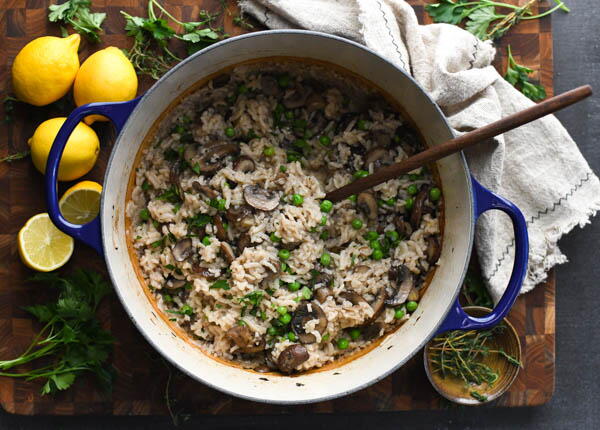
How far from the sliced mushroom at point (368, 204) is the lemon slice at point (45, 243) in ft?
5.84

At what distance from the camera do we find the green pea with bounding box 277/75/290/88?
362 cm

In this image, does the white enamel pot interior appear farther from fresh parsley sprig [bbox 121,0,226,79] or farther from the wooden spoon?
fresh parsley sprig [bbox 121,0,226,79]

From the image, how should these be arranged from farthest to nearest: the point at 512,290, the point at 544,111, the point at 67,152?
the point at 67,152 < the point at 512,290 < the point at 544,111

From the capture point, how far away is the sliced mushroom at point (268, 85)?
3611 mm

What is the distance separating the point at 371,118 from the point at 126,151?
4.80 feet

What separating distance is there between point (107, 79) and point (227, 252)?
1211 mm

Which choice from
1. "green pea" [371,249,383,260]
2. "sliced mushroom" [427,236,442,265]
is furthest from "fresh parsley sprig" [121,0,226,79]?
"sliced mushroom" [427,236,442,265]

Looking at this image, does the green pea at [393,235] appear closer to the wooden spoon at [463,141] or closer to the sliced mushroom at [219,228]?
the wooden spoon at [463,141]

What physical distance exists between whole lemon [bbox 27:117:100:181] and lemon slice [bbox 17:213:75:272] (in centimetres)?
32

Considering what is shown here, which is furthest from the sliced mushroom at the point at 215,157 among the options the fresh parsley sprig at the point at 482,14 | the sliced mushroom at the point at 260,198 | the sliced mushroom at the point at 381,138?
the fresh parsley sprig at the point at 482,14

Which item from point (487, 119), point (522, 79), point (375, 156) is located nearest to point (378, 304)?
point (375, 156)

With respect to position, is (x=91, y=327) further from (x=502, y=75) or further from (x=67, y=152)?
(x=502, y=75)

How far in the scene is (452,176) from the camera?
11.0ft

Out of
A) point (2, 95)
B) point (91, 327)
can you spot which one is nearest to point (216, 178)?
point (91, 327)
